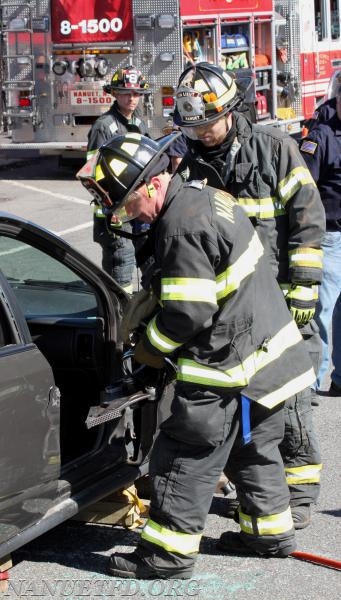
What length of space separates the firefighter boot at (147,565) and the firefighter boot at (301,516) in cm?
65

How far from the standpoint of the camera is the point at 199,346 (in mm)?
3801

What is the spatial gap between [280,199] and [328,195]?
48.4 inches

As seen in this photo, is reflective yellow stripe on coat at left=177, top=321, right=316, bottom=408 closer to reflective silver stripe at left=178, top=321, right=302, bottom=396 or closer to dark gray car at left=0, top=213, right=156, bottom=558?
reflective silver stripe at left=178, top=321, right=302, bottom=396

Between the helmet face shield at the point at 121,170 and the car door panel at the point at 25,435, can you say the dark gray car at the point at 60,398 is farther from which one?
the helmet face shield at the point at 121,170

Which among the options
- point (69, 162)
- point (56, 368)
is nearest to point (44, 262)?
point (56, 368)

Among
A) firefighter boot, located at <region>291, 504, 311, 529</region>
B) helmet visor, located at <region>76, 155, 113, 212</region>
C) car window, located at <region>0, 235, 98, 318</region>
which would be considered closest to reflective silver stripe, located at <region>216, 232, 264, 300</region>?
helmet visor, located at <region>76, 155, 113, 212</region>

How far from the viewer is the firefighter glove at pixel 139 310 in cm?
392

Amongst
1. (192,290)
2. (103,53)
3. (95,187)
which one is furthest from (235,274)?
(103,53)

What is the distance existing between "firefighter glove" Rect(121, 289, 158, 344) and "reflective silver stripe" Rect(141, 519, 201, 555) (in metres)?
0.72

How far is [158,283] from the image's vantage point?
3.82 metres

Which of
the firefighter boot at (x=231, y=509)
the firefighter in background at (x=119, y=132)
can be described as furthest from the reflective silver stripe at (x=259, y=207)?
the firefighter in background at (x=119, y=132)

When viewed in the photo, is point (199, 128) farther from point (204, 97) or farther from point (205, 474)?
point (205, 474)

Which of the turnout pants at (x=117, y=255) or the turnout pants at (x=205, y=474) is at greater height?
the turnout pants at (x=117, y=255)

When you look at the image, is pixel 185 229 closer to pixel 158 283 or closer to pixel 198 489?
pixel 158 283
